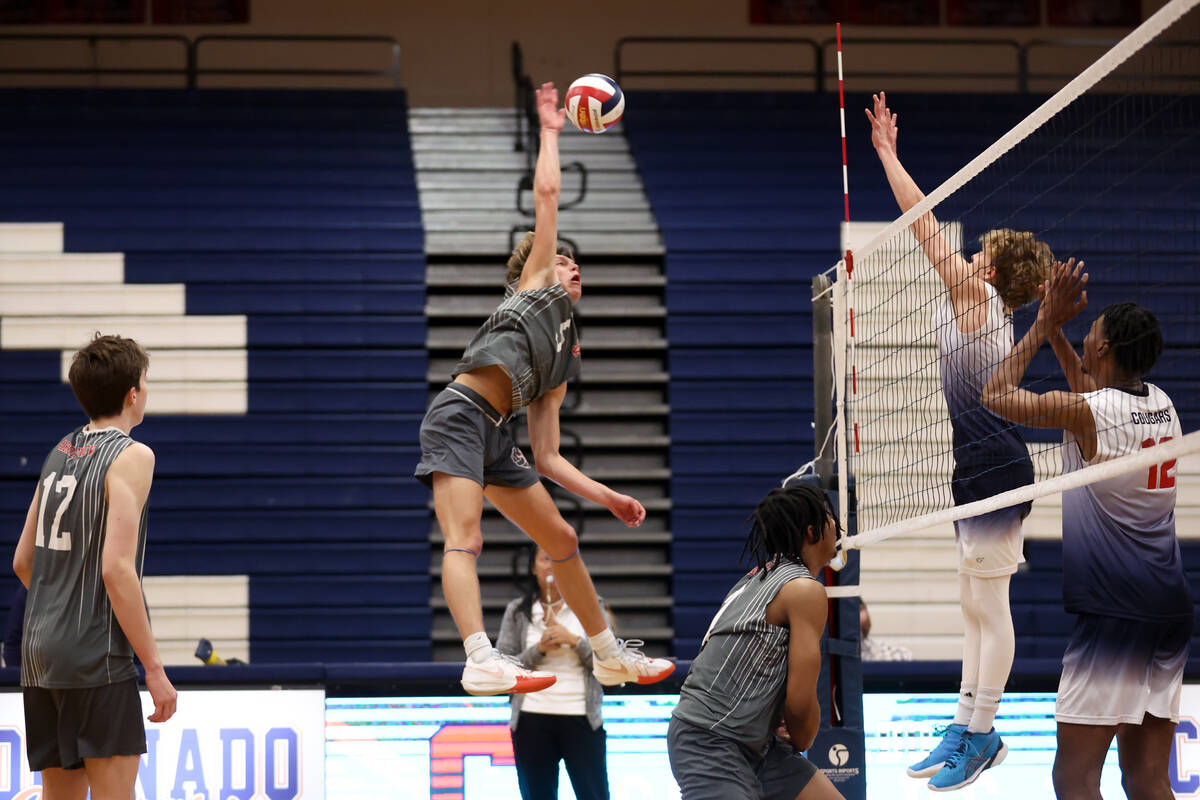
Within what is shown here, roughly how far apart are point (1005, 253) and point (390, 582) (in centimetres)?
686

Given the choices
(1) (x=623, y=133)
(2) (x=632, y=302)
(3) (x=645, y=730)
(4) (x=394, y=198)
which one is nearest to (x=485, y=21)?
(1) (x=623, y=133)

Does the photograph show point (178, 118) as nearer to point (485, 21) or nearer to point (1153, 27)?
point (485, 21)

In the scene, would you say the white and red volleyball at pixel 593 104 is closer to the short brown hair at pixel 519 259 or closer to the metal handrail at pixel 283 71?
the short brown hair at pixel 519 259

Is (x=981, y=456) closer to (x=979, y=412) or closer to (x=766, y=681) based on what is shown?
(x=979, y=412)

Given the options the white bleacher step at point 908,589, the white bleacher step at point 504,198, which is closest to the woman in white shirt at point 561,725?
the white bleacher step at point 908,589

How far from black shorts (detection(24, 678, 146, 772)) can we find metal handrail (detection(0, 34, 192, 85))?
9665 millimetres

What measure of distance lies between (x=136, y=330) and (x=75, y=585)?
7.26m

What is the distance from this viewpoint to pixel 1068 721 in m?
4.50

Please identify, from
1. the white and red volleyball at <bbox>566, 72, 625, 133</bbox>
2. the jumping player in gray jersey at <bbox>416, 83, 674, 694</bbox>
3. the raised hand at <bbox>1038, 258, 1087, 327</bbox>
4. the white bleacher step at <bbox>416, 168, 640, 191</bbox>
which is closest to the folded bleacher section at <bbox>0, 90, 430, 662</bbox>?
the white bleacher step at <bbox>416, 168, 640, 191</bbox>

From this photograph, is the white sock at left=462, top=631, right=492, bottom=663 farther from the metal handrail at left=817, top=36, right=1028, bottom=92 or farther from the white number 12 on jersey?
the metal handrail at left=817, top=36, right=1028, bottom=92

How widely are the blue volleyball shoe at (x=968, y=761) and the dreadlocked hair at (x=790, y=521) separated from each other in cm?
115

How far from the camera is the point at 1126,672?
438 centimetres

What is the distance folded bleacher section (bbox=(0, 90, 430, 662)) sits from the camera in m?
10.6

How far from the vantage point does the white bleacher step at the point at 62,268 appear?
1148cm
